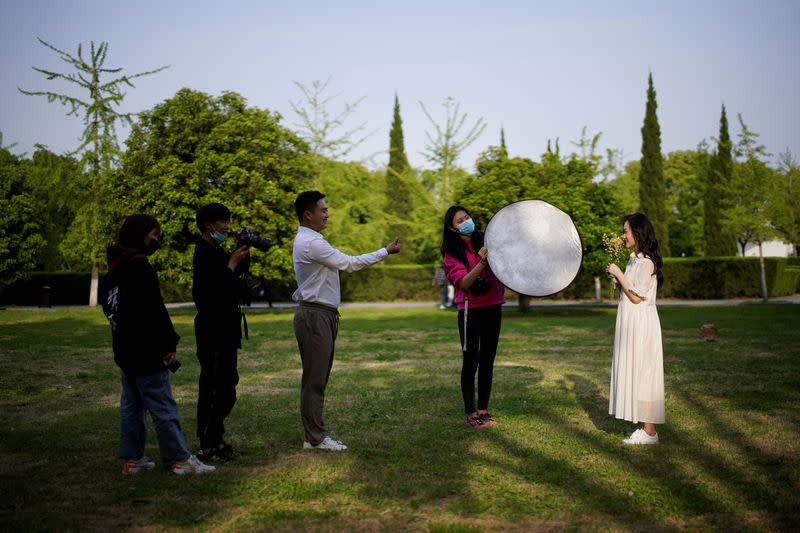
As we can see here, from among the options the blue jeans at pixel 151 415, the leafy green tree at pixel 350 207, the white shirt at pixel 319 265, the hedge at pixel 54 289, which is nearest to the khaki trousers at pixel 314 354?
the white shirt at pixel 319 265

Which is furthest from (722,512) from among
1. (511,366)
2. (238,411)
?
(511,366)

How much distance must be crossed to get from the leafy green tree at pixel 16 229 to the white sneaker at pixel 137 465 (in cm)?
3011

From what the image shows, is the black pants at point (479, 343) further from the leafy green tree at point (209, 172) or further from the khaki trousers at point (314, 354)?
the leafy green tree at point (209, 172)

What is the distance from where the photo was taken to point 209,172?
83.8 feet

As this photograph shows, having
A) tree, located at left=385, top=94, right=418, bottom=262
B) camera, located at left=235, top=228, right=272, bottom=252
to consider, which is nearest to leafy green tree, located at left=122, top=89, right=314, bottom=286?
camera, located at left=235, top=228, right=272, bottom=252

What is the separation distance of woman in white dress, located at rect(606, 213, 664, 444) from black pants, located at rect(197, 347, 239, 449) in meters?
3.74

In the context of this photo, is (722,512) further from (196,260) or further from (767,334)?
(767,334)

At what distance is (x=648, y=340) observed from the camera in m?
6.46

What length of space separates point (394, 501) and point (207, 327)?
7.57 feet

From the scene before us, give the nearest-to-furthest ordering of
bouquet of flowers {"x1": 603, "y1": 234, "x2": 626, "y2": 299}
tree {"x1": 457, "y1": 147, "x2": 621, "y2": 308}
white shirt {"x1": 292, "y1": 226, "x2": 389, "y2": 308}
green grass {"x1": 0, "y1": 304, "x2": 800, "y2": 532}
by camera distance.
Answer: green grass {"x1": 0, "y1": 304, "x2": 800, "y2": 532}, white shirt {"x1": 292, "y1": 226, "x2": 389, "y2": 308}, bouquet of flowers {"x1": 603, "y1": 234, "x2": 626, "y2": 299}, tree {"x1": 457, "y1": 147, "x2": 621, "y2": 308}

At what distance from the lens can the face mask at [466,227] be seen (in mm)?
7020

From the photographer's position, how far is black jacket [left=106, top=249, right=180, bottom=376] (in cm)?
552

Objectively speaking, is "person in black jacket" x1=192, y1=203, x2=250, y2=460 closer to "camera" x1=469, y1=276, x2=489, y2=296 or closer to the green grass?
the green grass

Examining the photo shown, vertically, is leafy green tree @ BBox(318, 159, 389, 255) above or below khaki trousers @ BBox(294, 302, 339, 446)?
above
